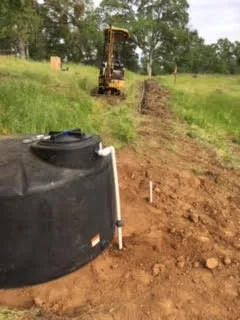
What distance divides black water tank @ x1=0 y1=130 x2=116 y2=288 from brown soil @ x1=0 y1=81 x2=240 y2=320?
0.15m

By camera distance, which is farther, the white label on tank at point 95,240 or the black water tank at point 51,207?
the white label on tank at point 95,240

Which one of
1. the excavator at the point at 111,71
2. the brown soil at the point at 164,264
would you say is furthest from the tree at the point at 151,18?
the brown soil at the point at 164,264

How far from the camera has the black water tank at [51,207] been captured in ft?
7.36

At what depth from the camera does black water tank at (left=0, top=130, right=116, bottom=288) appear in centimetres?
224

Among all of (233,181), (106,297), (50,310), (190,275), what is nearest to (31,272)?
(50,310)

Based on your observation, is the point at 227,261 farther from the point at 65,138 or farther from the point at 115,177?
the point at 65,138

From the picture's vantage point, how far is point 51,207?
2295 mm

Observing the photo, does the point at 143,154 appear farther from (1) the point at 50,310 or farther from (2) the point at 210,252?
(1) the point at 50,310

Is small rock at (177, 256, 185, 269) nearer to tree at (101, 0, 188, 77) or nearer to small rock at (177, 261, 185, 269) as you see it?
small rock at (177, 261, 185, 269)

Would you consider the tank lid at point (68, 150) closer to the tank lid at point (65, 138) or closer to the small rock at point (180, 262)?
the tank lid at point (65, 138)

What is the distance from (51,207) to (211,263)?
130cm

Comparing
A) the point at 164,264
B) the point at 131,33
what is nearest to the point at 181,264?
the point at 164,264

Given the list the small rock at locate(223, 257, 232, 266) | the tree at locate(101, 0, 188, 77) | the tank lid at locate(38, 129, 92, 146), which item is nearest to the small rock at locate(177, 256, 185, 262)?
the small rock at locate(223, 257, 232, 266)

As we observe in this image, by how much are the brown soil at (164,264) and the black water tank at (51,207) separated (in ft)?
0.50
